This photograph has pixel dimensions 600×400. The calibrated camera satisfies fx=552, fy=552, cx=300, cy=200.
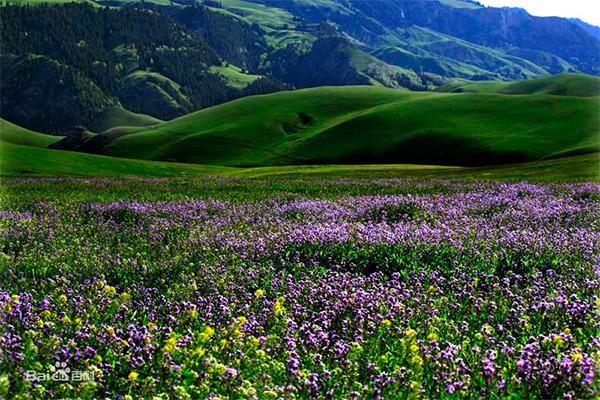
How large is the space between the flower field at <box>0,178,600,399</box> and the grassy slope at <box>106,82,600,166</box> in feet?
344

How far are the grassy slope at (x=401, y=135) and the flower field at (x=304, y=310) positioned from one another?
344 ft

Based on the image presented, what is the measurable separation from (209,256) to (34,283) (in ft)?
11.1

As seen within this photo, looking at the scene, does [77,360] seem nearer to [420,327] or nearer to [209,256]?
[420,327]

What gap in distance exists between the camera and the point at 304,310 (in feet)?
24.5

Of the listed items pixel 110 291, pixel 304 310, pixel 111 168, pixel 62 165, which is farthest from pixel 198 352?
pixel 111 168

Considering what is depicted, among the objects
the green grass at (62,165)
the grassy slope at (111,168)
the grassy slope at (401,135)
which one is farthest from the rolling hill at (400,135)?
the green grass at (62,165)

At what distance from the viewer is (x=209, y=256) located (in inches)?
454

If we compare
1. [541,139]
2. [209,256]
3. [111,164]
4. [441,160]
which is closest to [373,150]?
[441,160]

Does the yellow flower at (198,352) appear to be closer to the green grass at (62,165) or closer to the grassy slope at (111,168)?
the grassy slope at (111,168)

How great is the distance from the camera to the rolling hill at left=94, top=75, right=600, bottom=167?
126913mm

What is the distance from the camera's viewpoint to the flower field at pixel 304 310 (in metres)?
4.91

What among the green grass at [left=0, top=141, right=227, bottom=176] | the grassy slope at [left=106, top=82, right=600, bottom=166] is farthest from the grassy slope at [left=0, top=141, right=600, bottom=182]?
the grassy slope at [left=106, top=82, right=600, bottom=166]

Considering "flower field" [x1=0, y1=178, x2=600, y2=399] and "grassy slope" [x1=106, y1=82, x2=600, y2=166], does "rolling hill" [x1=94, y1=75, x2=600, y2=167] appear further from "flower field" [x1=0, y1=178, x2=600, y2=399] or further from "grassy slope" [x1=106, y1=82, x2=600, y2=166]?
"flower field" [x1=0, y1=178, x2=600, y2=399]

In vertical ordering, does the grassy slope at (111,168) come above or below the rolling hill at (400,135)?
below
